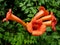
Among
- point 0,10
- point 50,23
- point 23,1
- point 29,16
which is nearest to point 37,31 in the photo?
point 50,23

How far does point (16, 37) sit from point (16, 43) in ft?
0.32

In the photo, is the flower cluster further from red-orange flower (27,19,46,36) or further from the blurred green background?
the blurred green background

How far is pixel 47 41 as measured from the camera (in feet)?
11.4

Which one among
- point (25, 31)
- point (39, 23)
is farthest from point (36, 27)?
point (25, 31)

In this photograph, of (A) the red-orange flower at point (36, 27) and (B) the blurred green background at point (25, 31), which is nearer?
(A) the red-orange flower at point (36, 27)

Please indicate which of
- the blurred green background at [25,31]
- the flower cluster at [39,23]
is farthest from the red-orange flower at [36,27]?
the blurred green background at [25,31]

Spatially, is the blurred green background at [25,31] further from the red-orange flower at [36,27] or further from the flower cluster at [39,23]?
the red-orange flower at [36,27]

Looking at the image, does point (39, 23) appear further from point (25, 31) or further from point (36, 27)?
point (25, 31)

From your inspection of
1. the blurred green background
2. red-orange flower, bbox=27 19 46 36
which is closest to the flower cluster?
red-orange flower, bbox=27 19 46 36

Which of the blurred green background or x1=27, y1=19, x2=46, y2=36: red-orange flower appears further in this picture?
the blurred green background

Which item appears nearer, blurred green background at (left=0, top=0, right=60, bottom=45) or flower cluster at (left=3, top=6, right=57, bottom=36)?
flower cluster at (left=3, top=6, right=57, bottom=36)

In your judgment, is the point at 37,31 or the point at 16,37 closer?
the point at 37,31

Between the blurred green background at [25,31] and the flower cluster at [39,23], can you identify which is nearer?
the flower cluster at [39,23]

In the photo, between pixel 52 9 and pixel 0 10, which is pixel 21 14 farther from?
pixel 52 9
